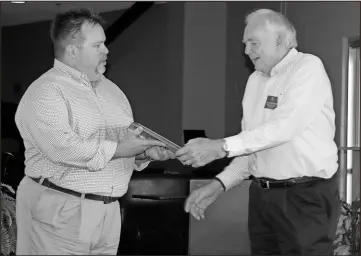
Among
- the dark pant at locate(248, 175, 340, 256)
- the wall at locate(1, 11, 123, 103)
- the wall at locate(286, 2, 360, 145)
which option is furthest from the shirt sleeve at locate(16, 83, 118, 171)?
the wall at locate(286, 2, 360, 145)

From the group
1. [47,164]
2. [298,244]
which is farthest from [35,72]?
[298,244]

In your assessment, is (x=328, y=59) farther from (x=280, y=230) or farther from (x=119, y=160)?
(x=119, y=160)

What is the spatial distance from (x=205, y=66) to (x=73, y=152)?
1.01 meters

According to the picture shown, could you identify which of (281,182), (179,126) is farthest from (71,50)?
(281,182)

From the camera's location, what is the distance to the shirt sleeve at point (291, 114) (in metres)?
2.19

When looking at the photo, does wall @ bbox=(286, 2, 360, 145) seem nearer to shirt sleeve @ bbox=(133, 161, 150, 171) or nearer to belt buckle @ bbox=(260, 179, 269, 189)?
belt buckle @ bbox=(260, 179, 269, 189)

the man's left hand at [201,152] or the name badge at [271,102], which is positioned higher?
the name badge at [271,102]

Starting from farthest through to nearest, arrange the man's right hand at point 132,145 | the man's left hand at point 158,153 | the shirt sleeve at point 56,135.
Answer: the man's left hand at point 158,153, the man's right hand at point 132,145, the shirt sleeve at point 56,135

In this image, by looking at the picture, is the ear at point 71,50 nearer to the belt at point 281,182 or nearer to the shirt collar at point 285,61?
the shirt collar at point 285,61

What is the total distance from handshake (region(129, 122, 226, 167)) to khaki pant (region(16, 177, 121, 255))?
29 centimetres

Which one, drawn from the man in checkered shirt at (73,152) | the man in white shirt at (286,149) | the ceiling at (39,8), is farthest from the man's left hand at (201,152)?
the ceiling at (39,8)

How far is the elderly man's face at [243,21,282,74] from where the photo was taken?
2.35m

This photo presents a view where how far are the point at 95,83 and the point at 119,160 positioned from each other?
345 mm

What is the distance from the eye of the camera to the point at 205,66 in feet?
9.37
